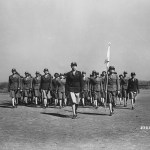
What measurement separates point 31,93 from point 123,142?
15571mm

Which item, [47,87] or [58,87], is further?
[58,87]

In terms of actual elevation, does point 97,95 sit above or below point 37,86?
below

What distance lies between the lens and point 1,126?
42.0ft

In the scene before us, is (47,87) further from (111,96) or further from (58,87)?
(111,96)

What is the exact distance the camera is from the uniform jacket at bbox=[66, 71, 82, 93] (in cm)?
1558

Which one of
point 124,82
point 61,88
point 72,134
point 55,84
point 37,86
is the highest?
point 124,82

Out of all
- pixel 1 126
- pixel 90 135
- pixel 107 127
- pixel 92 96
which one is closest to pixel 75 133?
pixel 90 135

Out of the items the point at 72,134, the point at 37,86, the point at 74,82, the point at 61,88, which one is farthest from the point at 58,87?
the point at 72,134

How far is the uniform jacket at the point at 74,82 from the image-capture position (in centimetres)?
1558

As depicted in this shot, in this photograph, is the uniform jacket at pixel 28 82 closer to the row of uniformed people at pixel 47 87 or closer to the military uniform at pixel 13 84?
the row of uniformed people at pixel 47 87

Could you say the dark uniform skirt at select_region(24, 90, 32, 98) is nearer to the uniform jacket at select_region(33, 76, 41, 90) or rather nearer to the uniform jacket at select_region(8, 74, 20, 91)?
the uniform jacket at select_region(33, 76, 41, 90)

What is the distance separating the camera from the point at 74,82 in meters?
15.6

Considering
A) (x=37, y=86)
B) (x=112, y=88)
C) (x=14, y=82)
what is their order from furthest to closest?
(x=37, y=86) < (x=14, y=82) < (x=112, y=88)

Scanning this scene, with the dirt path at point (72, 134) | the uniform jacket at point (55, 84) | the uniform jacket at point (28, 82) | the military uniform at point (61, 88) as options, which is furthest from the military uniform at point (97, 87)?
the dirt path at point (72, 134)
